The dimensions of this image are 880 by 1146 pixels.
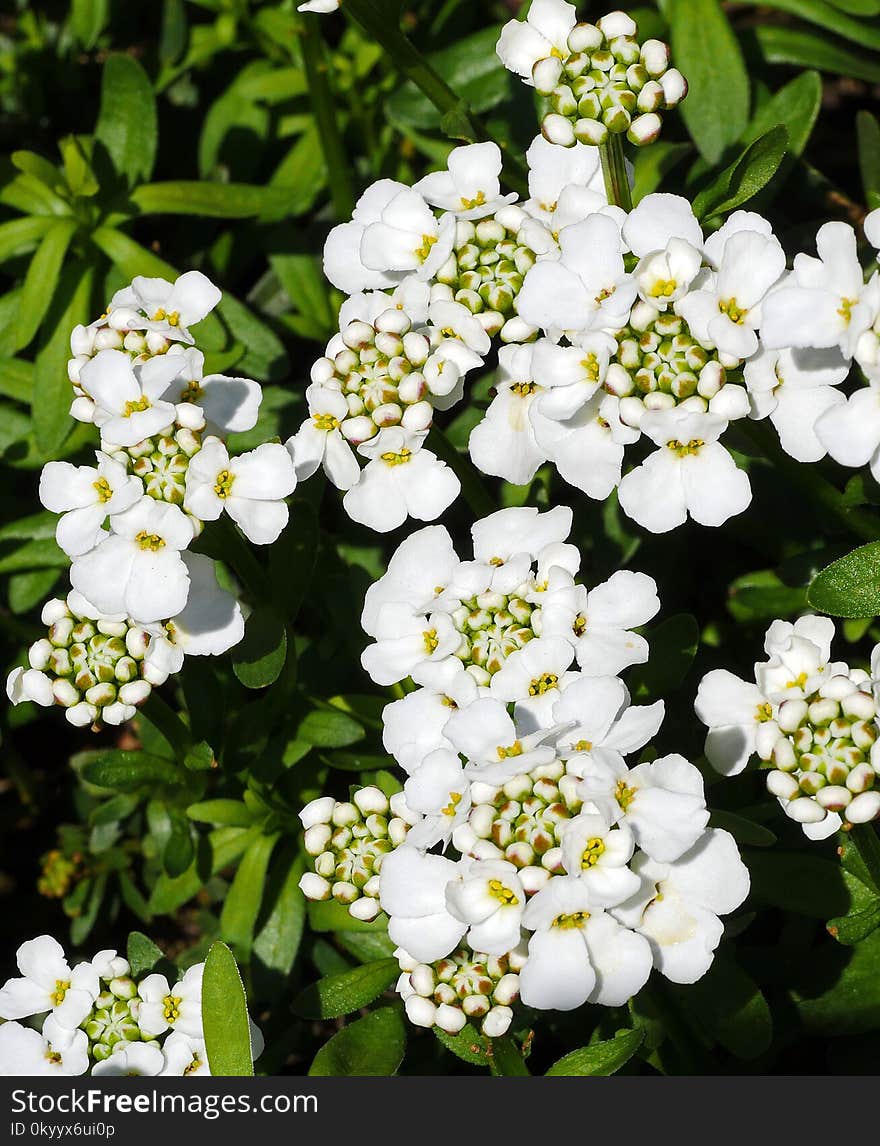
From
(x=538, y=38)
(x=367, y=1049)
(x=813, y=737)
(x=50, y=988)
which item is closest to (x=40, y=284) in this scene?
(x=538, y=38)

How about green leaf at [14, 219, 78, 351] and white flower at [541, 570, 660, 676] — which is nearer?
white flower at [541, 570, 660, 676]

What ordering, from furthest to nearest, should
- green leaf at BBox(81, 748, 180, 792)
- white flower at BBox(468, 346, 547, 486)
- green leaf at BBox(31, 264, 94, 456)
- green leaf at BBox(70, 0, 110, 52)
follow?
green leaf at BBox(70, 0, 110, 52), green leaf at BBox(31, 264, 94, 456), green leaf at BBox(81, 748, 180, 792), white flower at BBox(468, 346, 547, 486)

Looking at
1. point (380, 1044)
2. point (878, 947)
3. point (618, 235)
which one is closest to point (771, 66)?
point (618, 235)

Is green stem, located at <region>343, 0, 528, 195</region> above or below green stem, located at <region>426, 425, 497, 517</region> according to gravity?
above

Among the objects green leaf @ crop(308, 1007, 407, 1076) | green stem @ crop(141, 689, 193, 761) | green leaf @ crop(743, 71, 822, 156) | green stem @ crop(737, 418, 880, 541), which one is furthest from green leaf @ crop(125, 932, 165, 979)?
green leaf @ crop(743, 71, 822, 156)

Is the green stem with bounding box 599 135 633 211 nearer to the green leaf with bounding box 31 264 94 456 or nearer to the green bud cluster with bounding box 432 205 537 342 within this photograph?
the green bud cluster with bounding box 432 205 537 342

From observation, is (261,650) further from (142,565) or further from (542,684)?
(542,684)
